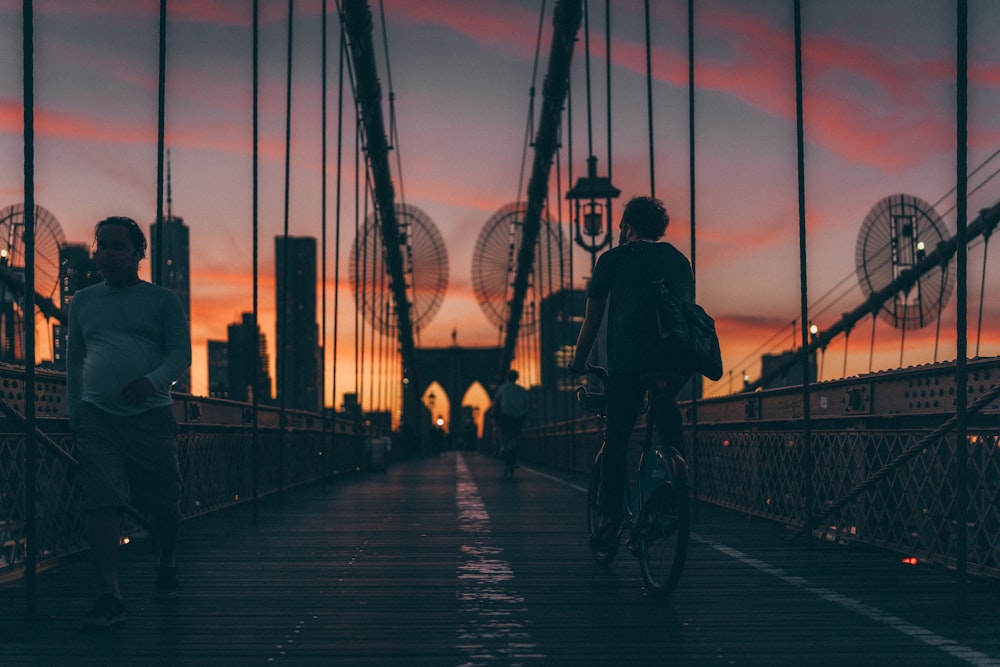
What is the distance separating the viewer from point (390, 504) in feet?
35.6

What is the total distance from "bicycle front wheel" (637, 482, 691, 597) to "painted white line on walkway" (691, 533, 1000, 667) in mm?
565

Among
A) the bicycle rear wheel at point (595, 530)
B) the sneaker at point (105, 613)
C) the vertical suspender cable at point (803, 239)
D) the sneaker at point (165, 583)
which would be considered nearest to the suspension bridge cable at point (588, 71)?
the vertical suspender cable at point (803, 239)

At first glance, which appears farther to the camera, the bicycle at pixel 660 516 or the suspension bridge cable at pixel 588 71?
the suspension bridge cable at pixel 588 71

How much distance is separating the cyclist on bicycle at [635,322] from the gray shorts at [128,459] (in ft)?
5.18

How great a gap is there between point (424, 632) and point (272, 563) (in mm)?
2178

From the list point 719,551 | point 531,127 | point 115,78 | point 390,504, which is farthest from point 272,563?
point 531,127

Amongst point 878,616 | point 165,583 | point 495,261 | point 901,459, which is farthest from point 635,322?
point 495,261

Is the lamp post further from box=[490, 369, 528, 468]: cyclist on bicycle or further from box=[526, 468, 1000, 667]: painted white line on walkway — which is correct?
box=[526, 468, 1000, 667]: painted white line on walkway

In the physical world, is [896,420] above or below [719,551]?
above

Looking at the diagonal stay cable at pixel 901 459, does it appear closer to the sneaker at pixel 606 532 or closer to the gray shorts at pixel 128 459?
the sneaker at pixel 606 532

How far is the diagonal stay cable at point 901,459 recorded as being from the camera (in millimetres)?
4980

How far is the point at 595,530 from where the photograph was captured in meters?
5.63

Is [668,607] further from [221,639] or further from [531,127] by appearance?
[531,127]

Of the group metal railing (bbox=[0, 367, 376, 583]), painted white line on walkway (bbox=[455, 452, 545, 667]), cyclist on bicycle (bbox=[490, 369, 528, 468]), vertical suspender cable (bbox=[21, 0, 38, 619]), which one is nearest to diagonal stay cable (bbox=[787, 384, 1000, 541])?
painted white line on walkway (bbox=[455, 452, 545, 667])
